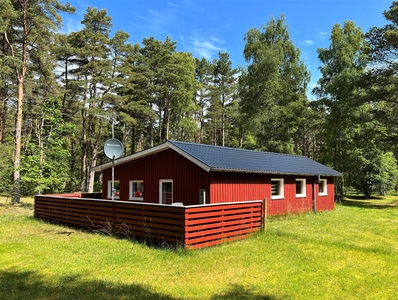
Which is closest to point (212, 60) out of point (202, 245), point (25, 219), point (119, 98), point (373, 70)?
point (119, 98)

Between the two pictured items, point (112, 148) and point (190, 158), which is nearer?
point (112, 148)

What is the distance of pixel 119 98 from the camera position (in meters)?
25.1

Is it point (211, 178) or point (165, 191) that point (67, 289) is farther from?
point (165, 191)

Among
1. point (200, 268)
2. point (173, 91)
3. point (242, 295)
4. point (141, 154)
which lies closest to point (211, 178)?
point (141, 154)

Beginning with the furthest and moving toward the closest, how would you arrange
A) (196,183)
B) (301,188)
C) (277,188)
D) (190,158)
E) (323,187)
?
(323,187) < (301,188) < (277,188) < (196,183) < (190,158)

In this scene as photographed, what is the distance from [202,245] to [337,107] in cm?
2074

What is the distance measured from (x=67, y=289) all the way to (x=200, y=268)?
2393mm

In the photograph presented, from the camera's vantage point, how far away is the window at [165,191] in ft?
38.5

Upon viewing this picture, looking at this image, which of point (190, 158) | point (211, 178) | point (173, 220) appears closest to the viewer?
point (173, 220)

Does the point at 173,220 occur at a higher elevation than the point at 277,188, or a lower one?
lower

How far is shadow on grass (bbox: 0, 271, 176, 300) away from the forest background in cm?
1282

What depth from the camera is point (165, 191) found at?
39.3ft

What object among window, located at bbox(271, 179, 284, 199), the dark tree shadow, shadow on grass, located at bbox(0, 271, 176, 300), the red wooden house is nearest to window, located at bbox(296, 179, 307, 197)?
the red wooden house

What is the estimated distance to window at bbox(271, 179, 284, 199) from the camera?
530 inches
